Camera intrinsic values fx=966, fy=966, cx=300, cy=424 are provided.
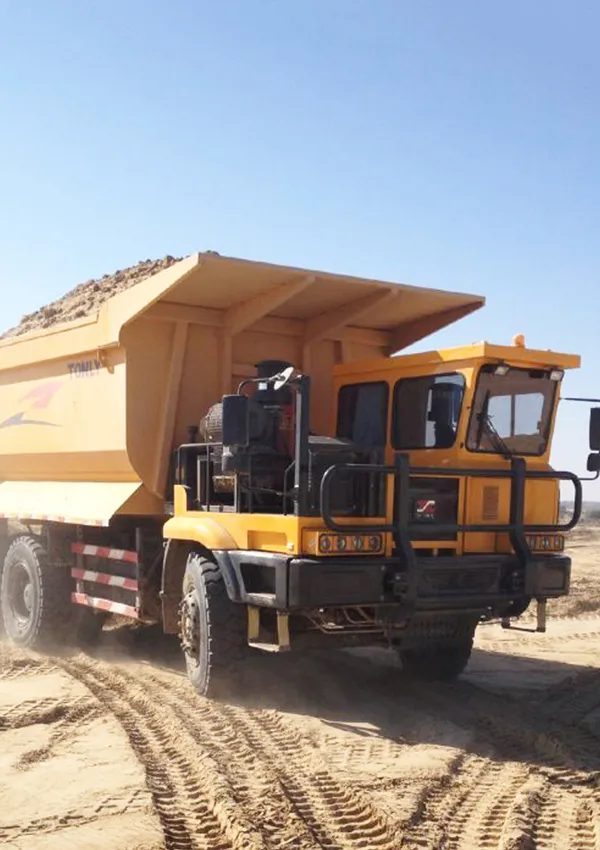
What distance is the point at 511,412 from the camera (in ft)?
25.2

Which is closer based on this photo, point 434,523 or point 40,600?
point 434,523

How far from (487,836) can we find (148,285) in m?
5.39

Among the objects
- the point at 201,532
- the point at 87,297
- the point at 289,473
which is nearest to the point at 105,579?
the point at 201,532

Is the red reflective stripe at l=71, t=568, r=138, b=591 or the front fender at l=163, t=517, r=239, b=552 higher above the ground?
the front fender at l=163, t=517, r=239, b=552

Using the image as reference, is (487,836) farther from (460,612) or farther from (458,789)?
(460,612)

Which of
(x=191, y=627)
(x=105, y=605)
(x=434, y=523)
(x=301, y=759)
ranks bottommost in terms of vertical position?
(x=301, y=759)

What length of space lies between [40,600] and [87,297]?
29.1 feet

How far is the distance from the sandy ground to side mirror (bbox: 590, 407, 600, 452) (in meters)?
2.02

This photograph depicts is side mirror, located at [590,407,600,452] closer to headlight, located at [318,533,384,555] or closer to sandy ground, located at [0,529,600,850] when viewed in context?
sandy ground, located at [0,529,600,850]

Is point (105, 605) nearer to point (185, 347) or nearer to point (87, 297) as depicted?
point (185, 347)

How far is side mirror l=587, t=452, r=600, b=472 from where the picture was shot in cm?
789

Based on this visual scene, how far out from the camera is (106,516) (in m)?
8.77

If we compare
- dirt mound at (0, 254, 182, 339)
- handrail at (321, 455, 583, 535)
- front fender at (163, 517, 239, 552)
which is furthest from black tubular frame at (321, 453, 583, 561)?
dirt mound at (0, 254, 182, 339)

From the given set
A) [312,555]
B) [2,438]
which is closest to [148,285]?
[312,555]
